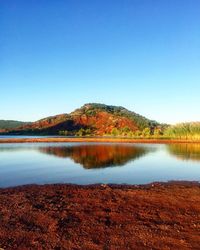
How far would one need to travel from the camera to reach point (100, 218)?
8211 mm

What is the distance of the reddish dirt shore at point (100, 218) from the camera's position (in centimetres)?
658

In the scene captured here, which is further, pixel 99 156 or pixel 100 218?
pixel 99 156

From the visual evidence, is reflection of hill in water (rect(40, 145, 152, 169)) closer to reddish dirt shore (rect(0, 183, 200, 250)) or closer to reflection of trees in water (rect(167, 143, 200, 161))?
reflection of trees in water (rect(167, 143, 200, 161))

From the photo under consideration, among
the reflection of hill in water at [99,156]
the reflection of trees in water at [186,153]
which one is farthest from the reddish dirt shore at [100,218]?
the reflection of trees in water at [186,153]

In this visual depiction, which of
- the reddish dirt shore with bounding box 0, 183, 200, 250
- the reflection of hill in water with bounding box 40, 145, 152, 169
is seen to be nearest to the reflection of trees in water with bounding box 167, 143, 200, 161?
the reflection of hill in water with bounding box 40, 145, 152, 169

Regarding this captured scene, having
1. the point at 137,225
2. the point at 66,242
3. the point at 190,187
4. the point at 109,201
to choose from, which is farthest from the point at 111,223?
the point at 190,187

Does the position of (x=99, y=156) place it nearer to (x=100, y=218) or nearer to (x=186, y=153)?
(x=186, y=153)

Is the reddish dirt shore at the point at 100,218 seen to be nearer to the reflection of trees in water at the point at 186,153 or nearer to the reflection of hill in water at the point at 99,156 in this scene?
the reflection of hill in water at the point at 99,156

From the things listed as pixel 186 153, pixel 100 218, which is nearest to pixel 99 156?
pixel 186 153

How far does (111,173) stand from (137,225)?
9.69m

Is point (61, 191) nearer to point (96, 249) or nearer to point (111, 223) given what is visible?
point (111, 223)

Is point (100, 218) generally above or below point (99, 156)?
below

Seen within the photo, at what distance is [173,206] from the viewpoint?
9.50m

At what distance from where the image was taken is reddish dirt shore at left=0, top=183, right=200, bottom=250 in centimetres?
658
